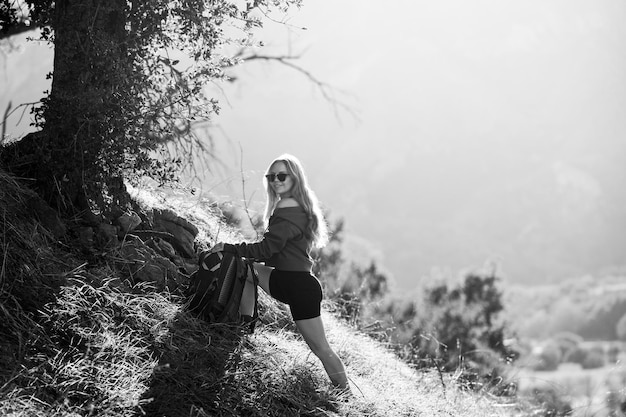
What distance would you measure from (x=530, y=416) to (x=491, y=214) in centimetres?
15994

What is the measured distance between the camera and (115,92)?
4.61 metres

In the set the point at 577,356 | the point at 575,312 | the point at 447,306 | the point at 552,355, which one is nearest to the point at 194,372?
the point at 447,306

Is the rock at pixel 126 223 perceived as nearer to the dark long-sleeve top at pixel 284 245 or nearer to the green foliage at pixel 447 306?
the dark long-sleeve top at pixel 284 245

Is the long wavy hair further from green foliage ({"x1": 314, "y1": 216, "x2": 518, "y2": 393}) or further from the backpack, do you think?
green foliage ({"x1": 314, "y1": 216, "x2": 518, "y2": 393})

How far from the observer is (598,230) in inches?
6201

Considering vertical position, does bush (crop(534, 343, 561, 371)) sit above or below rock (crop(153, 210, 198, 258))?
above

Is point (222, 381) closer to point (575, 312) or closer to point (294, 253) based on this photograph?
point (294, 253)

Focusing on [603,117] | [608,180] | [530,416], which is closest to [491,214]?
[608,180]

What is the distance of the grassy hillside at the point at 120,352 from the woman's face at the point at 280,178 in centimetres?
108

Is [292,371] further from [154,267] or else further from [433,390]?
[433,390]

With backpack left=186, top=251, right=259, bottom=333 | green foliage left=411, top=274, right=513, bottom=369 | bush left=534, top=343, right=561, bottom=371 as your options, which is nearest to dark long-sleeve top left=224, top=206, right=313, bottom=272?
backpack left=186, top=251, right=259, bottom=333

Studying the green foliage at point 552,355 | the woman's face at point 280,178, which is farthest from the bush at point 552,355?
the woman's face at point 280,178

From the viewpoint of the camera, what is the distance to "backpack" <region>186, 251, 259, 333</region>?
4.39 meters

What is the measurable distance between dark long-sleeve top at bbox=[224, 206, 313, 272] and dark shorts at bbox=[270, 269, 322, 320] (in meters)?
0.06
